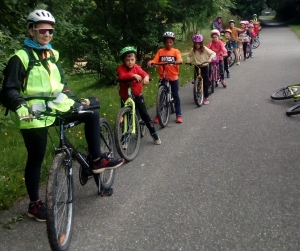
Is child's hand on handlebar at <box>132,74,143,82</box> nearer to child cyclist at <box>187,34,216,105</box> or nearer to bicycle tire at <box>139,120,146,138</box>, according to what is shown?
bicycle tire at <box>139,120,146,138</box>

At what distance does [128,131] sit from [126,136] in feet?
0.30

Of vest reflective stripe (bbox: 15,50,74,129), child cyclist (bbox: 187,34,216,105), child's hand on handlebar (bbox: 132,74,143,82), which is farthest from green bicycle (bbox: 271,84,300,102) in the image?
vest reflective stripe (bbox: 15,50,74,129)

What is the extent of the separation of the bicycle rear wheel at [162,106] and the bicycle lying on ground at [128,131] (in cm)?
118

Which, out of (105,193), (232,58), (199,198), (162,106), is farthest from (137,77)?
(232,58)

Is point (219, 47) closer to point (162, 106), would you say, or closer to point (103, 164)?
point (162, 106)

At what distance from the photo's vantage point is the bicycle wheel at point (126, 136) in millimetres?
6152

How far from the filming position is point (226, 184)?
17.6 ft

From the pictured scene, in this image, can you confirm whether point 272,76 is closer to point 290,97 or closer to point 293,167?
point 290,97

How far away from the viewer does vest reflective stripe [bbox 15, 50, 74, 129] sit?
4.01 meters

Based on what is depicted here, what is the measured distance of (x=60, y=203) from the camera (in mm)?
3994

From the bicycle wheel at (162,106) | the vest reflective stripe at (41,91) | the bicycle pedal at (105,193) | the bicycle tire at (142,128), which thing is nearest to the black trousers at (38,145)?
the vest reflective stripe at (41,91)

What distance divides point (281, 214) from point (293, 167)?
152cm

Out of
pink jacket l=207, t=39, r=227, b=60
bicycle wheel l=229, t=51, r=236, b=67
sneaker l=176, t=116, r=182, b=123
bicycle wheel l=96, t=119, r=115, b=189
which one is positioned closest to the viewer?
bicycle wheel l=96, t=119, r=115, b=189

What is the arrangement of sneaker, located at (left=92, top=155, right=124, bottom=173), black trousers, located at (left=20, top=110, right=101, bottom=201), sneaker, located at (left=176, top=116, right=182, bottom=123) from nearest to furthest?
1. black trousers, located at (left=20, top=110, right=101, bottom=201)
2. sneaker, located at (left=92, top=155, right=124, bottom=173)
3. sneaker, located at (left=176, top=116, right=182, bottom=123)
